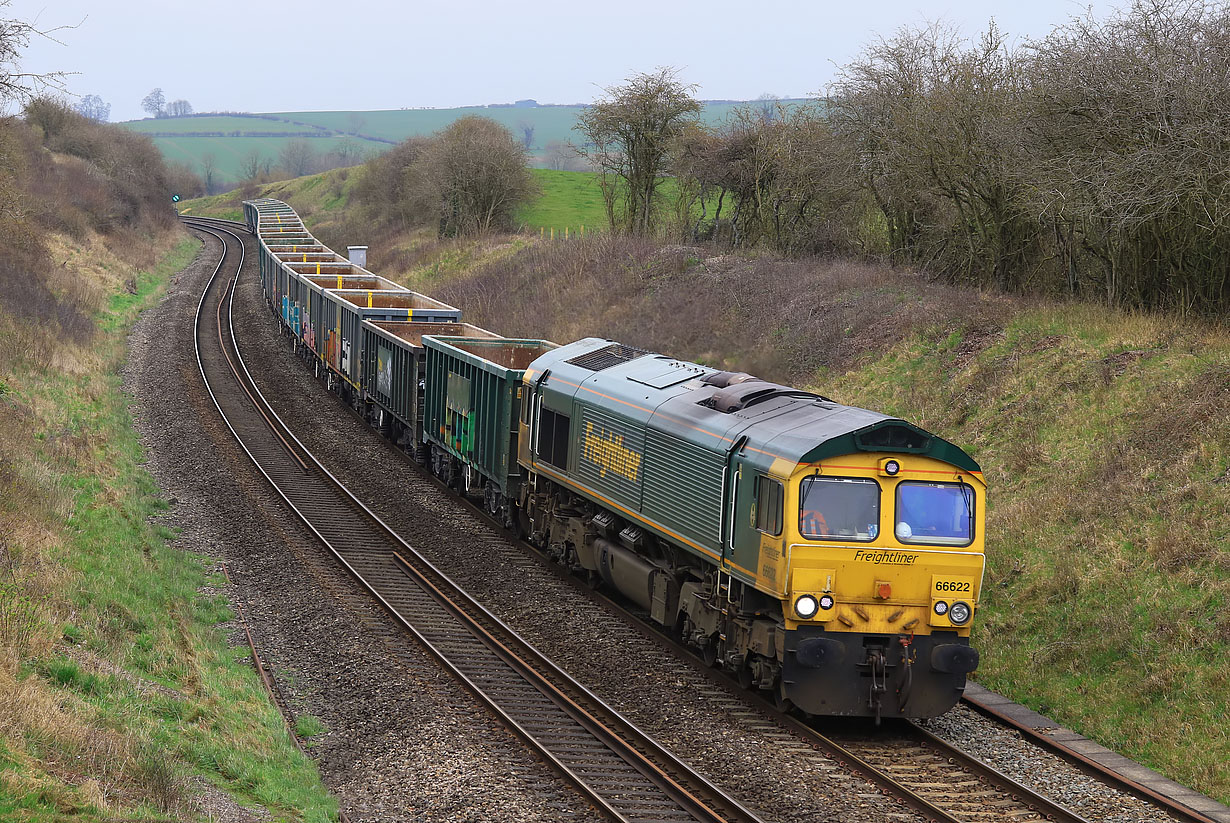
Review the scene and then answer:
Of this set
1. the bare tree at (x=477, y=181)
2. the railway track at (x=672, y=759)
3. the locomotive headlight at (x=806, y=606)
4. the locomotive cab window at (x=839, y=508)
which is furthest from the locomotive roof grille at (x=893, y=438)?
the bare tree at (x=477, y=181)

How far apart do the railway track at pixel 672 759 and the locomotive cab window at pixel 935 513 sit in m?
2.07

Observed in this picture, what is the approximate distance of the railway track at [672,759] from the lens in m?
9.93

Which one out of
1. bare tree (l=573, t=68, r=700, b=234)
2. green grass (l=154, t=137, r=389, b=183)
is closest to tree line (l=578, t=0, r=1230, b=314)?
bare tree (l=573, t=68, r=700, b=234)

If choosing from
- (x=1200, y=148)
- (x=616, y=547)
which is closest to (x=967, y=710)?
(x=616, y=547)

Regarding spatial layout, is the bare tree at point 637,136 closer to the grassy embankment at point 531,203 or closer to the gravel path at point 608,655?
the grassy embankment at point 531,203

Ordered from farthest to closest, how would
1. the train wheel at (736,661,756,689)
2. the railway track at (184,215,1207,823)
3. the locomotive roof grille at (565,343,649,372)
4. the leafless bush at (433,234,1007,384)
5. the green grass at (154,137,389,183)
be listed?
the green grass at (154,137,389,183) < the leafless bush at (433,234,1007,384) < the locomotive roof grille at (565,343,649,372) < the train wheel at (736,661,756,689) < the railway track at (184,215,1207,823)

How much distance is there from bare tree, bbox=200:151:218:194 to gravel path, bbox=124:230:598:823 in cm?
14004

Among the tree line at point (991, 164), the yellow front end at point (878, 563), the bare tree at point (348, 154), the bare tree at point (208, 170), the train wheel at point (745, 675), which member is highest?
the bare tree at point (348, 154)

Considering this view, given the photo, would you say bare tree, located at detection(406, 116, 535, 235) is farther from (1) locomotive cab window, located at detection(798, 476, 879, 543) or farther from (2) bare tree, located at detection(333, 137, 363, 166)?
(2) bare tree, located at detection(333, 137, 363, 166)

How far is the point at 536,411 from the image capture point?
1814 centimetres

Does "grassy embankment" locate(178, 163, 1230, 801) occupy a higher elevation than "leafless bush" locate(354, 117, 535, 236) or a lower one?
lower

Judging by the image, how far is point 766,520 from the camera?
11.6m

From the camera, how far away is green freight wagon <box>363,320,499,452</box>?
25.0m

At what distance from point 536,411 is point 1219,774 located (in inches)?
428
